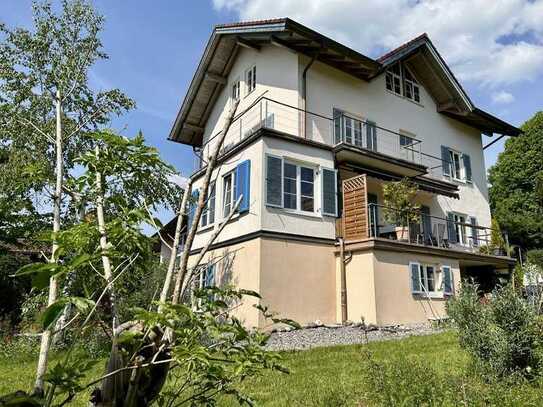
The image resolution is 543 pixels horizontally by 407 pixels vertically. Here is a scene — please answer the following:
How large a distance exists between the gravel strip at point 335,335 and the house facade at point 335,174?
0.67m

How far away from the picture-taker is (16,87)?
1323 cm

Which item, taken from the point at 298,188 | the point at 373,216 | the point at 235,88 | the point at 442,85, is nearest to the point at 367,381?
the point at 298,188

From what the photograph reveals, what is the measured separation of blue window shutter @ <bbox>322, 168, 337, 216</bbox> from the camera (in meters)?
14.1

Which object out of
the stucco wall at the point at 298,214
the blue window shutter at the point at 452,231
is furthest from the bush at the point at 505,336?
the blue window shutter at the point at 452,231

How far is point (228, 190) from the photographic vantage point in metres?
15.3

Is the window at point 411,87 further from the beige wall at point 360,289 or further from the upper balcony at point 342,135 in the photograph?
the beige wall at point 360,289

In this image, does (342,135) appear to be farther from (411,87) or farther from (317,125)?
(411,87)

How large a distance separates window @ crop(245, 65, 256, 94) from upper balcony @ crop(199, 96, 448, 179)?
1.30 meters

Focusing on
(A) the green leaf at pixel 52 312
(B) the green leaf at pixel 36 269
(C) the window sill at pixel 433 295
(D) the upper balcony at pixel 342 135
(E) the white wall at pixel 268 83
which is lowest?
(A) the green leaf at pixel 52 312

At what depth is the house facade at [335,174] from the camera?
13.0 metres

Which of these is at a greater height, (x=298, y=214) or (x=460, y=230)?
(x=460, y=230)

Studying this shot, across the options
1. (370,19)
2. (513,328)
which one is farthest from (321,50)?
(513,328)

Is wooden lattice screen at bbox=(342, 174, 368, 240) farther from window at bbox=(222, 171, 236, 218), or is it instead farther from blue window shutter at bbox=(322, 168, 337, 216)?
window at bbox=(222, 171, 236, 218)

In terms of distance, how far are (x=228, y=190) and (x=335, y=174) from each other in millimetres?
3974
